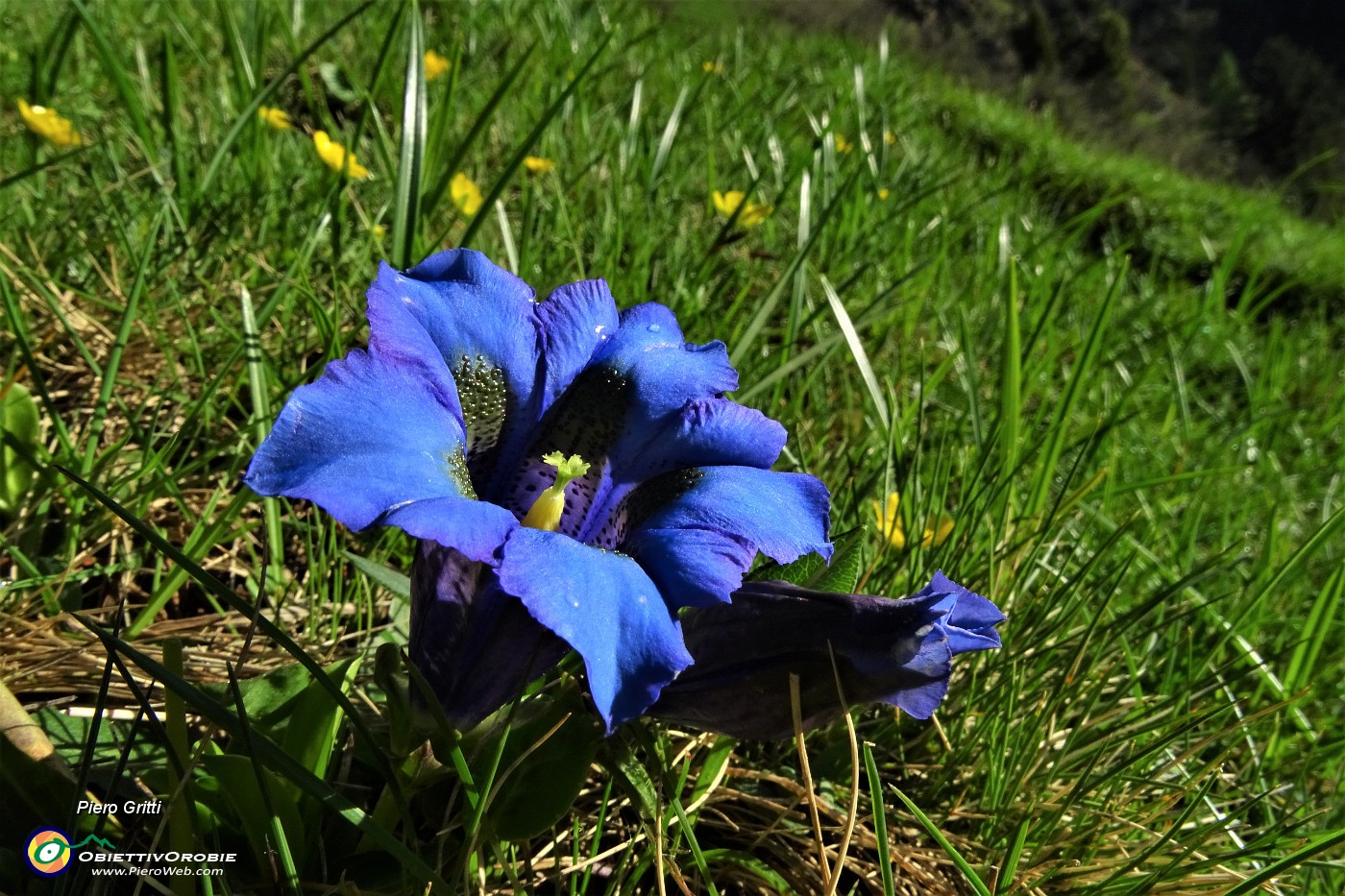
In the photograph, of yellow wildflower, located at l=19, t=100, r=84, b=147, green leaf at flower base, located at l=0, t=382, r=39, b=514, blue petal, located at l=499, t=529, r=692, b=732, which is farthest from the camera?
yellow wildflower, located at l=19, t=100, r=84, b=147

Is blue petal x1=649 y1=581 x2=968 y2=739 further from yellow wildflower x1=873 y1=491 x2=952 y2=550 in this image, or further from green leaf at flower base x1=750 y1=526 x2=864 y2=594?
yellow wildflower x1=873 y1=491 x2=952 y2=550

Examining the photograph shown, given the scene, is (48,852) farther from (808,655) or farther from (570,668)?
(808,655)

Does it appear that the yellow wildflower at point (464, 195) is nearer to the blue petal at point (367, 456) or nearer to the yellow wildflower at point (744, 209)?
the yellow wildflower at point (744, 209)

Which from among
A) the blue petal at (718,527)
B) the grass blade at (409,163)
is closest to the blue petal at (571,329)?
the blue petal at (718,527)

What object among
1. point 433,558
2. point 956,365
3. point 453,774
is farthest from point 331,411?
point 956,365

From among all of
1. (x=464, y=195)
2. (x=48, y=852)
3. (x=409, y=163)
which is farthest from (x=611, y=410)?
(x=464, y=195)

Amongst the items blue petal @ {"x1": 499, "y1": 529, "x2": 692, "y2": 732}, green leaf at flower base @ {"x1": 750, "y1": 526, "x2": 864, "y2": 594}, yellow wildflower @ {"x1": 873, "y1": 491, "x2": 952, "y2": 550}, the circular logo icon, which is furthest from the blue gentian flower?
yellow wildflower @ {"x1": 873, "y1": 491, "x2": 952, "y2": 550}
